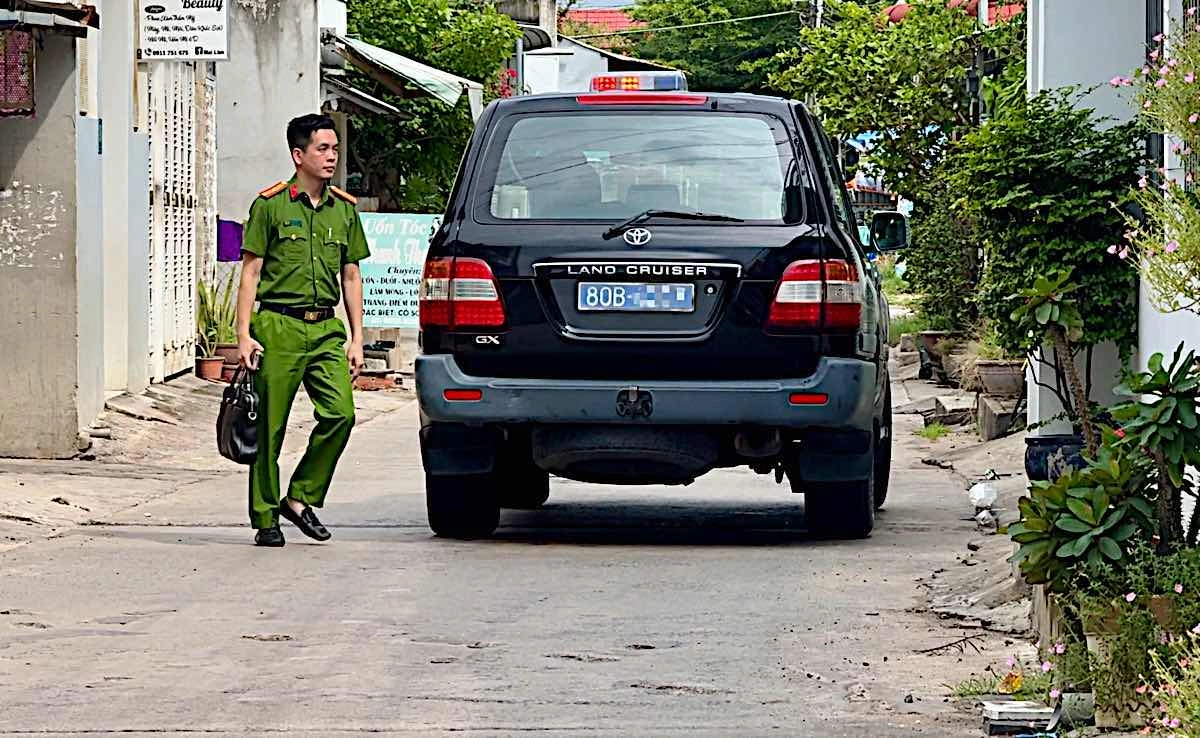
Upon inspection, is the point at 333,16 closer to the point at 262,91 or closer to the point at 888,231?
the point at 262,91

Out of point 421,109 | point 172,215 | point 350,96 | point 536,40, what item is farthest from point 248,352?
point 536,40

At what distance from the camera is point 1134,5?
11.6m

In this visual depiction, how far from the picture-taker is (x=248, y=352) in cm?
934

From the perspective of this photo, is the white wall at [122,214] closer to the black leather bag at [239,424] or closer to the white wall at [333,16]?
the white wall at [333,16]

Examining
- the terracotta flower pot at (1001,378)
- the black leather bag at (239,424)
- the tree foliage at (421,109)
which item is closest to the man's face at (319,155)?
the black leather bag at (239,424)

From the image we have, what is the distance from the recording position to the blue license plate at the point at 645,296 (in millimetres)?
8977

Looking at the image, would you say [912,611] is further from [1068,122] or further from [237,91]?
[237,91]

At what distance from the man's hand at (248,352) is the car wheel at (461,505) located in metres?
0.93

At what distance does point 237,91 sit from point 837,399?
571 inches

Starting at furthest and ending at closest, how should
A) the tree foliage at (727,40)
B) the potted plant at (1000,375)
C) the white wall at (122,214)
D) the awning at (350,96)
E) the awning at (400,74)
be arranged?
the tree foliage at (727,40), the awning at (350,96), the awning at (400,74), the white wall at (122,214), the potted plant at (1000,375)

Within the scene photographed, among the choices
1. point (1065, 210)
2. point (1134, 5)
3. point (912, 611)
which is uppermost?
point (1134, 5)

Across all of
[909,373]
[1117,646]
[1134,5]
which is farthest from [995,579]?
[909,373]

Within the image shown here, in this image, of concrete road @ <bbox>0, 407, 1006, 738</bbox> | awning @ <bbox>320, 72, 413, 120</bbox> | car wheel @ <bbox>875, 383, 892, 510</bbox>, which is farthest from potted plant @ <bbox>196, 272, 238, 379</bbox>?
car wheel @ <bbox>875, 383, 892, 510</bbox>

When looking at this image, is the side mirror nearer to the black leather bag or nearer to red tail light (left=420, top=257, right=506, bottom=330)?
Result: red tail light (left=420, top=257, right=506, bottom=330)
